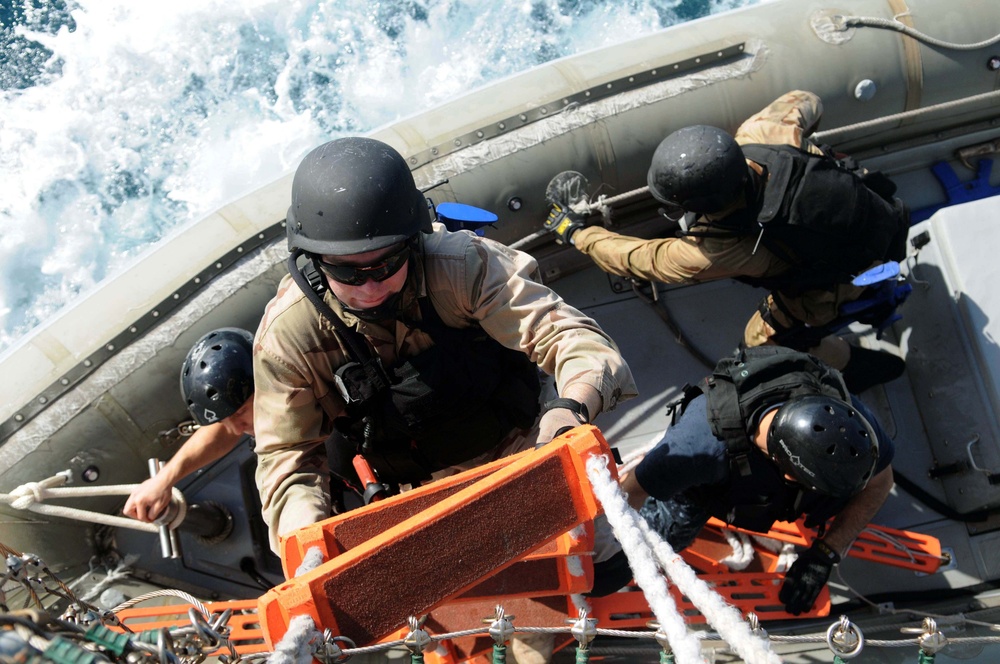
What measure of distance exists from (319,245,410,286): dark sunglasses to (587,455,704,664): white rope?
28.3 inches

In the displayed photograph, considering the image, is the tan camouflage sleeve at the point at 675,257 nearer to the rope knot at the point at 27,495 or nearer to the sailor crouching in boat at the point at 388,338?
the sailor crouching in boat at the point at 388,338

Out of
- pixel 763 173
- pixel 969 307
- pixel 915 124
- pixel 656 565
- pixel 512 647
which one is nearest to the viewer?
pixel 656 565

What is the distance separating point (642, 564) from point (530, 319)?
2.47 feet

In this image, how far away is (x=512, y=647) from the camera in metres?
2.69

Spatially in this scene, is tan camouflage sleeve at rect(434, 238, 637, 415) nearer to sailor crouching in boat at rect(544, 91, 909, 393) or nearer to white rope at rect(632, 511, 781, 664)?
white rope at rect(632, 511, 781, 664)

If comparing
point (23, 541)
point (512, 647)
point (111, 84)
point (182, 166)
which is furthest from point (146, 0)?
point (512, 647)

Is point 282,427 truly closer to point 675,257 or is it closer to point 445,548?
point 445,548

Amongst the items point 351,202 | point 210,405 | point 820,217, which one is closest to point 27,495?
point 210,405

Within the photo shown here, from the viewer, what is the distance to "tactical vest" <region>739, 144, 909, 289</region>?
279 centimetres

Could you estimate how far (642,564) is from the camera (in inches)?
56.6

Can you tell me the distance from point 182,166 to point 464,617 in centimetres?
377

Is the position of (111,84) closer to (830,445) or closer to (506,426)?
(506,426)

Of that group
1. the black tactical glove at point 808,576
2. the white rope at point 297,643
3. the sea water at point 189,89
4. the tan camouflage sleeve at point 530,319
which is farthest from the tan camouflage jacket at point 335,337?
the sea water at point 189,89

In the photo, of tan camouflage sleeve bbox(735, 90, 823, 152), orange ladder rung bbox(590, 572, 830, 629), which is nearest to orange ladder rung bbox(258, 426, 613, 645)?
orange ladder rung bbox(590, 572, 830, 629)
